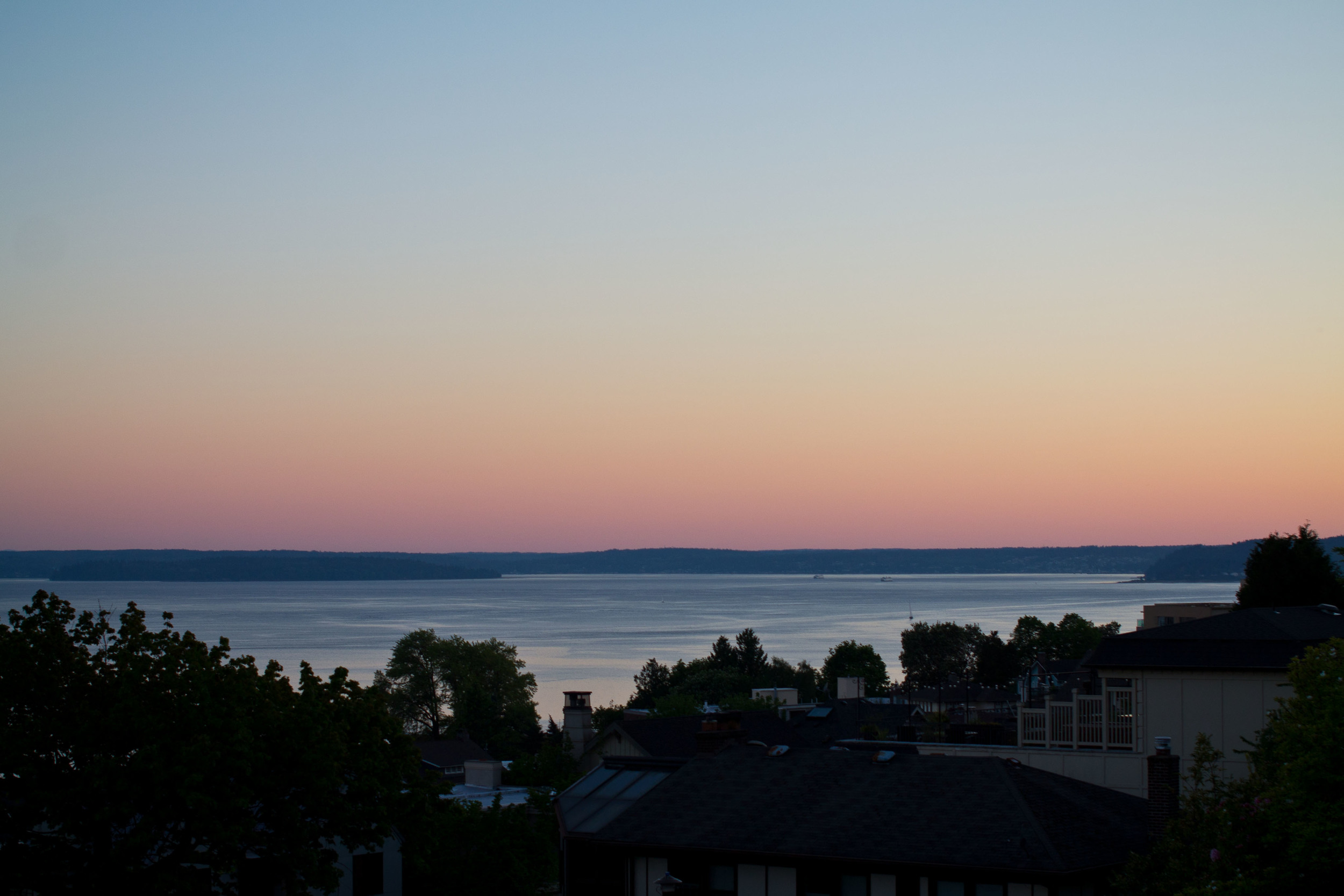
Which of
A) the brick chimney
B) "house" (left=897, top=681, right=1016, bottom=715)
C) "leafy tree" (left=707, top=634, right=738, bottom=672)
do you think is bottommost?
"house" (left=897, top=681, right=1016, bottom=715)

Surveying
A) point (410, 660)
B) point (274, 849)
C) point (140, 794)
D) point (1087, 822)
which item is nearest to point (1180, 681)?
point (1087, 822)

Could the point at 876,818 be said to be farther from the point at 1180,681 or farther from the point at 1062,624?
the point at 1062,624

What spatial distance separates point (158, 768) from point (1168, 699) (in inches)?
956

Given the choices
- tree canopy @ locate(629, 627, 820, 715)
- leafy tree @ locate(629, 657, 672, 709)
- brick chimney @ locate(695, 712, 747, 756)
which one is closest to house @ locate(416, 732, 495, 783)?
tree canopy @ locate(629, 627, 820, 715)

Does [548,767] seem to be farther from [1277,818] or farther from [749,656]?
[749,656]

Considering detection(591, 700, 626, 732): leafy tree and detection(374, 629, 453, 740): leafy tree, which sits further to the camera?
detection(374, 629, 453, 740): leafy tree

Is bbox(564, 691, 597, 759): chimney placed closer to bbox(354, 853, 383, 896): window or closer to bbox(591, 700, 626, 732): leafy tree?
bbox(591, 700, 626, 732): leafy tree

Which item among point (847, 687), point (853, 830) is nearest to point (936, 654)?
point (847, 687)

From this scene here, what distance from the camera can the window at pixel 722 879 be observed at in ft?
99.7

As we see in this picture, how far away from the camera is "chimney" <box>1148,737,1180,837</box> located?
27531mm

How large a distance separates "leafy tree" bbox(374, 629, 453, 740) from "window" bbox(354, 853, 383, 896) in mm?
91348

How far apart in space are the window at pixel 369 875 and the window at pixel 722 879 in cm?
1431

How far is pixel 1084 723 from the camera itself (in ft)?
119

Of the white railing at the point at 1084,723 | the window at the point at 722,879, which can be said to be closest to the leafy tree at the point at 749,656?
the white railing at the point at 1084,723
